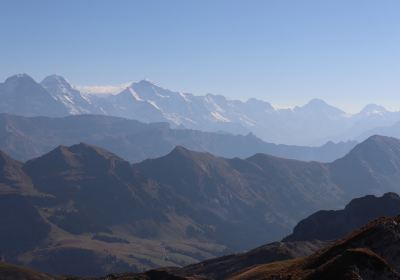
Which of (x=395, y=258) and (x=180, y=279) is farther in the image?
(x=180, y=279)

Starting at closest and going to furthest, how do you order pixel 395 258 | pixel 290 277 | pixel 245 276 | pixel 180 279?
pixel 395 258 → pixel 290 277 → pixel 245 276 → pixel 180 279

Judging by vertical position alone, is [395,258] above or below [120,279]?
above

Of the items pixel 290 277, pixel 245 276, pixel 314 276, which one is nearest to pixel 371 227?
pixel 290 277

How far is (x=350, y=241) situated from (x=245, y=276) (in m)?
46.5

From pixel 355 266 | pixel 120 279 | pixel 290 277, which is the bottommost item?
pixel 120 279

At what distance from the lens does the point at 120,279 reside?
497 ft

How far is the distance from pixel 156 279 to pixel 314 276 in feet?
274

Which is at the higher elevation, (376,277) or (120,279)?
(376,277)

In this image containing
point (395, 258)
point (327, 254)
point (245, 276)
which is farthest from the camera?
point (245, 276)

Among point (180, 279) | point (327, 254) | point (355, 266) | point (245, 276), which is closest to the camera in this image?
point (355, 266)

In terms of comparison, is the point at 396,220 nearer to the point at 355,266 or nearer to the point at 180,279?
the point at 355,266

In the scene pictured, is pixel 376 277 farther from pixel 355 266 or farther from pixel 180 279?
pixel 180 279

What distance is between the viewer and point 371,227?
8700 centimetres

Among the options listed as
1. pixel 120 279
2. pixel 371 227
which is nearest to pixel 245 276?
pixel 120 279
